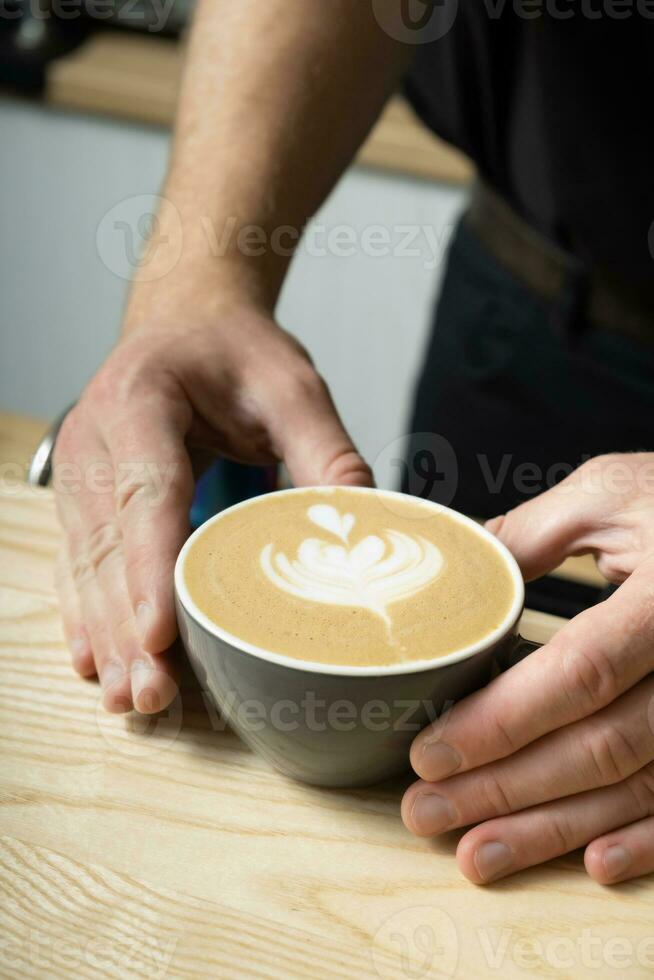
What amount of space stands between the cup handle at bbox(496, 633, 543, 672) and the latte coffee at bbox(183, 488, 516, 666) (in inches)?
1.0

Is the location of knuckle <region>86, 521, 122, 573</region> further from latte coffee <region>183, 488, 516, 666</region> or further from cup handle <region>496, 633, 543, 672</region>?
cup handle <region>496, 633, 543, 672</region>

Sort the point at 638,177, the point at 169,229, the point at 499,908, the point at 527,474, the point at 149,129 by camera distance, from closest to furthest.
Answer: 1. the point at 499,908
2. the point at 169,229
3. the point at 638,177
4. the point at 527,474
5. the point at 149,129

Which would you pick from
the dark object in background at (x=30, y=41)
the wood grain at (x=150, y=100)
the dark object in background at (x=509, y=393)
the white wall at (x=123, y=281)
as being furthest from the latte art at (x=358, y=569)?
the dark object in background at (x=30, y=41)

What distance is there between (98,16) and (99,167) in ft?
1.30

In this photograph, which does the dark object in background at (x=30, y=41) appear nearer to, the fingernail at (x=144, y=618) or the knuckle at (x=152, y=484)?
the knuckle at (x=152, y=484)

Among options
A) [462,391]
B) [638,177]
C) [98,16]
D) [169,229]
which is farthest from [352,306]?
[169,229]

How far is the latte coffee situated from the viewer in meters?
0.55

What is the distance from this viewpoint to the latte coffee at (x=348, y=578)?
0.55 m

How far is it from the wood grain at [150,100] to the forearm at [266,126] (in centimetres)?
114

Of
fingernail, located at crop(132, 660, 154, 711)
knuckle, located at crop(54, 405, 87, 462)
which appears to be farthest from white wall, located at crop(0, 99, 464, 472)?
fingernail, located at crop(132, 660, 154, 711)

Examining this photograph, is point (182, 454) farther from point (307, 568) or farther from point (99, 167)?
point (99, 167)

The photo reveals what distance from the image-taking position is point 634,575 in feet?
1.98

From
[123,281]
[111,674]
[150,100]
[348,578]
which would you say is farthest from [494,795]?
[123,281]

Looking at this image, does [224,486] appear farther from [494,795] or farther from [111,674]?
[494,795]
